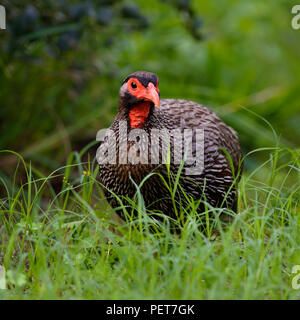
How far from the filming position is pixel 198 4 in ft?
24.0

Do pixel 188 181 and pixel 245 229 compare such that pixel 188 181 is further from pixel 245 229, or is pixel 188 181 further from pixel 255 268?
pixel 255 268

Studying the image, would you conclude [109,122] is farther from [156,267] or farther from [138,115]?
[156,267]

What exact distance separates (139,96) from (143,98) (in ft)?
0.09

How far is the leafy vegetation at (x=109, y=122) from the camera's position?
2.88 m

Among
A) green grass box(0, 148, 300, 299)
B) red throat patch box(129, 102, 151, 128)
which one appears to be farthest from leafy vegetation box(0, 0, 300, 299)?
red throat patch box(129, 102, 151, 128)

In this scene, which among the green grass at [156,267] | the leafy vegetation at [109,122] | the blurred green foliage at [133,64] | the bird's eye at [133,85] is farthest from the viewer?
the blurred green foliage at [133,64]

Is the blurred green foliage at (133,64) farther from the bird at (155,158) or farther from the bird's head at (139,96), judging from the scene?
the bird's head at (139,96)

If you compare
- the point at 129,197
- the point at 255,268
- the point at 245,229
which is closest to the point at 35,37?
the point at 129,197

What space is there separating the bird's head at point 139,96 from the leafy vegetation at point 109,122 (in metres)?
0.47

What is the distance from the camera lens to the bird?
3477mm

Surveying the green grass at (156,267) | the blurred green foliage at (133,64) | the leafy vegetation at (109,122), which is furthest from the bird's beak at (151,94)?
the blurred green foliage at (133,64)

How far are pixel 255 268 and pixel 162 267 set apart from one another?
47 centimetres

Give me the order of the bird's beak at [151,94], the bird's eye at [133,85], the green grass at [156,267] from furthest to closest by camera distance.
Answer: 1. the bird's eye at [133,85]
2. the bird's beak at [151,94]
3. the green grass at [156,267]

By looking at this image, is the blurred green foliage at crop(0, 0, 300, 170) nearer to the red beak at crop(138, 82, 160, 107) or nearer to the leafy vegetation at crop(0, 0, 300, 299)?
the leafy vegetation at crop(0, 0, 300, 299)
